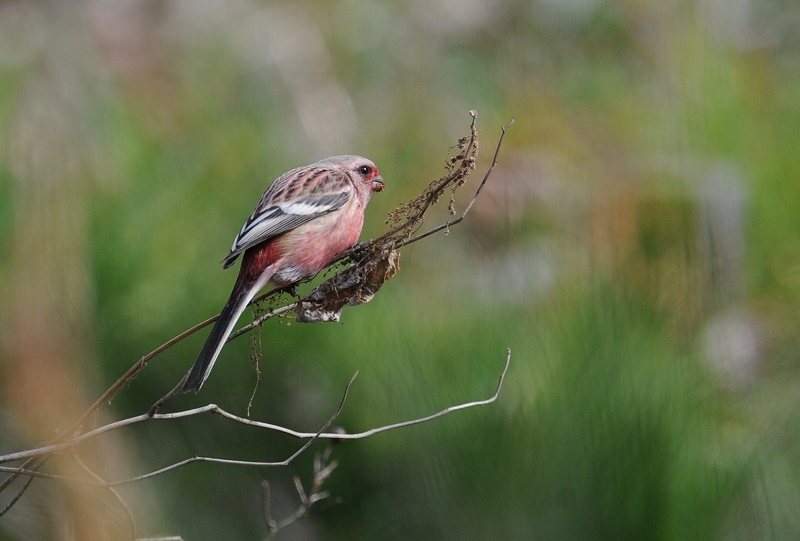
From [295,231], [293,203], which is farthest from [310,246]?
[293,203]

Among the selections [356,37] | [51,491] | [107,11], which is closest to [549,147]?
[51,491]

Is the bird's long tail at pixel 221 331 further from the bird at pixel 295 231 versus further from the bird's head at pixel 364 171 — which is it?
the bird's head at pixel 364 171

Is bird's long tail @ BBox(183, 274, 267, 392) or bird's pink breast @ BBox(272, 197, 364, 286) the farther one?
bird's pink breast @ BBox(272, 197, 364, 286)

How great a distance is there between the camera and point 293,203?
7.38 feet

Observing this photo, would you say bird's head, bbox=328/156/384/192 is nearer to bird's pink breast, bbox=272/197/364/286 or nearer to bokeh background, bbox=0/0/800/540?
bokeh background, bbox=0/0/800/540

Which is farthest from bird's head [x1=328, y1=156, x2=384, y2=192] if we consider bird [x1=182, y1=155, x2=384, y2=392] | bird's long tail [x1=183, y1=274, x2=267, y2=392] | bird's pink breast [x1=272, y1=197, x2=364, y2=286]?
bird's long tail [x1=183, y1=274, x2=267, y2=392]

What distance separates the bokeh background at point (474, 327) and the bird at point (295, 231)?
143 millimetres

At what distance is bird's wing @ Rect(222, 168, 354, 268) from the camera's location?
2.11m

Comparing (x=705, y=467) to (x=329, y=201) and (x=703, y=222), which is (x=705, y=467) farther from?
(x=329, y=201)

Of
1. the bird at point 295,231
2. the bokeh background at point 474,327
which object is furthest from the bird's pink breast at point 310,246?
the bokeh background at point 474,327

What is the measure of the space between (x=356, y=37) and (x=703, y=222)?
324 cm

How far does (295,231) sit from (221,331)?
1.21 ft

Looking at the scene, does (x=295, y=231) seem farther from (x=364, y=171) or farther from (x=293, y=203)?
(x=364, y=171)

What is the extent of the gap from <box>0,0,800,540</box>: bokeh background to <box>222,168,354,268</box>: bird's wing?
0.14 meters
